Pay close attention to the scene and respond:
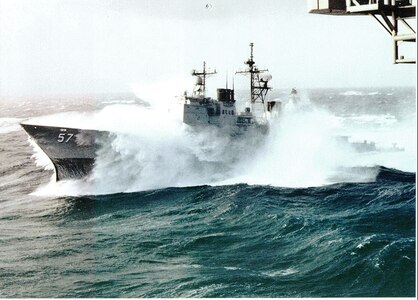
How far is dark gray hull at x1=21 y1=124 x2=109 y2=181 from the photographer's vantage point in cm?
2069

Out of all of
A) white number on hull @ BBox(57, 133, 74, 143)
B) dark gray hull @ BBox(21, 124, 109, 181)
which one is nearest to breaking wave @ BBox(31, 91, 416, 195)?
dark gray hull @ BBox(21, 124, 109, 181)

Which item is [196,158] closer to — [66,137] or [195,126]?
[195,126]

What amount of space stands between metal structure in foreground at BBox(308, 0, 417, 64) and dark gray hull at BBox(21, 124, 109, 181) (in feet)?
51.4

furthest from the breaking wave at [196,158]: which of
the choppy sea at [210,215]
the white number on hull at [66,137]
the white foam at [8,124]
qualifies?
the white foam at [8,124]

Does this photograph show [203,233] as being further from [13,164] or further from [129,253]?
[13,164]

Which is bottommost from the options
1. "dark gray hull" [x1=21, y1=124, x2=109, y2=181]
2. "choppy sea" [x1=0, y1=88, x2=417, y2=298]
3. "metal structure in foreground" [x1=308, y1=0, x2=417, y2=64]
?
"choppy sea" [x1=0, y1=88, x2=417, y2=298]

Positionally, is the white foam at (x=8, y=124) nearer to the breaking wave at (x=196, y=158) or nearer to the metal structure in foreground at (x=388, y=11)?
the breaking wave at (x=196, y=158)

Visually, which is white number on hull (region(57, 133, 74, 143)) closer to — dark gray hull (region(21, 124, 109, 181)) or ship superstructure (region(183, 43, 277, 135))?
dark gray hull (region(21, 124, 109, 181))

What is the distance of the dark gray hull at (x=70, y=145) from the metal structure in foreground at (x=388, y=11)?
1567 centimetres

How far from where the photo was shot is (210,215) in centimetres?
1631

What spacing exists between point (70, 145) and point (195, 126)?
6.12 m

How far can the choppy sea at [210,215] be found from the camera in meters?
10.8

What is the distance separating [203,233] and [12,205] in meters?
8.39

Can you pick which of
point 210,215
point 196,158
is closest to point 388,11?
point 210,215
